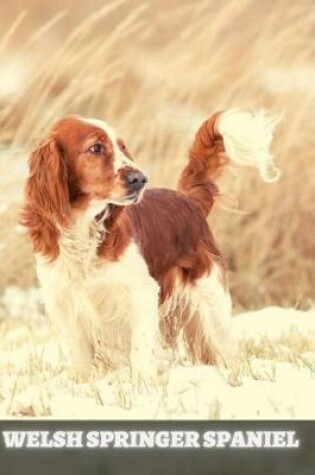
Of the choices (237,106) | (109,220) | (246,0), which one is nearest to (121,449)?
(109,220)

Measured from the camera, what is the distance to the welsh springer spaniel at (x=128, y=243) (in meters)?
2.08

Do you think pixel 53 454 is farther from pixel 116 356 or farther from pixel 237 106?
pixel 237 106

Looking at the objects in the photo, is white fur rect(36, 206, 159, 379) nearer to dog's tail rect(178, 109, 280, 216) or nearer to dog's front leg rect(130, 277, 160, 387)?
dog's front leg rect(130, 277, 160, 387)

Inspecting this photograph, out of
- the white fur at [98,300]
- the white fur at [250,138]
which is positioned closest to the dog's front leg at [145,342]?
the white fur at [98,300]

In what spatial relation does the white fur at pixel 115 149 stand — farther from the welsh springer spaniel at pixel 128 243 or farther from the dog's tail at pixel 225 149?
the dog's tail at pixel 225 149

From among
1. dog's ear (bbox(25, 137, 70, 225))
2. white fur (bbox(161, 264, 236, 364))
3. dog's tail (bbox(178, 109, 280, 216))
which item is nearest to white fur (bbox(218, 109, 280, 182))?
dog's tail (bbox(178, 109, 280, 216))

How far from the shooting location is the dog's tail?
2232 mm

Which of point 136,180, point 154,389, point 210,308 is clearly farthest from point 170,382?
point 136,180

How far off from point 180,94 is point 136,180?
0.25m

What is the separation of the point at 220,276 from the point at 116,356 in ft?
0.87

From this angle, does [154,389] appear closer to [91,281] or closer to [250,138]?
[91,281]

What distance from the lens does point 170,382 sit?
85.6 inches

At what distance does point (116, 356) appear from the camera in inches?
86.5

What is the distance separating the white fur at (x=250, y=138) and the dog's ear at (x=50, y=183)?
0.36 m
